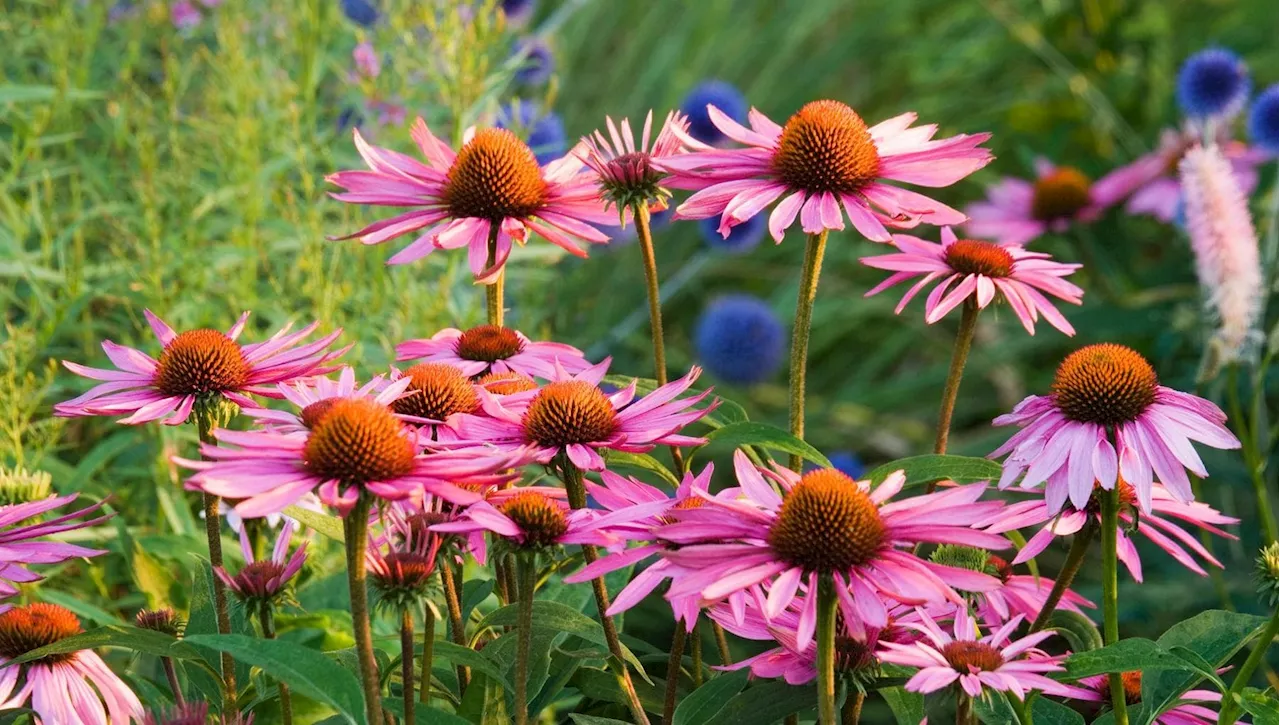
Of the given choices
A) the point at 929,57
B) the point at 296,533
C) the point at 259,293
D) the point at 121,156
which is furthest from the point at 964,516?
the point at 929,57

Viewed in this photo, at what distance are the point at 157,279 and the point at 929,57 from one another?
2892 mm

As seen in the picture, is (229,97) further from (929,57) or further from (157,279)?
(929,57)

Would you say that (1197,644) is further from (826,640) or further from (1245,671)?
(826,640)

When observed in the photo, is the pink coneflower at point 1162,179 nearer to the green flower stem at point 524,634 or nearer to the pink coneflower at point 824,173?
the pink coneflower at point 824,173

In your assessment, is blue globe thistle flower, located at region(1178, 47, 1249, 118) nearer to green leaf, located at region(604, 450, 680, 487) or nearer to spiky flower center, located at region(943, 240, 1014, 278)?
spiky flower center, located at region(943, 240, 1014, 278)

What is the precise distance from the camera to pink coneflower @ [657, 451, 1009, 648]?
2.39 feet

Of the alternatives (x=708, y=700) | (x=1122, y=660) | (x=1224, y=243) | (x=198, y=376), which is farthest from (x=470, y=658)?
(x=1224, y=243)

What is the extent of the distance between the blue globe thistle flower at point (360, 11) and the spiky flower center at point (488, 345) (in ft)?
6.18

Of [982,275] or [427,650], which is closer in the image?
[427,650]

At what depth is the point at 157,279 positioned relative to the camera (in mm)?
1634

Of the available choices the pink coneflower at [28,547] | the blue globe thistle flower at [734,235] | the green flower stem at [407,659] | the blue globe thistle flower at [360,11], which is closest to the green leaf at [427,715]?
the green flower stem at [407,659]

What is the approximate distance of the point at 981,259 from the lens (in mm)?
1051

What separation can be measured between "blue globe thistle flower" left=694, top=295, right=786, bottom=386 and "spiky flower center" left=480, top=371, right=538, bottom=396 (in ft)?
6.34

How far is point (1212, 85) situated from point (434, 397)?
2.22 metres
